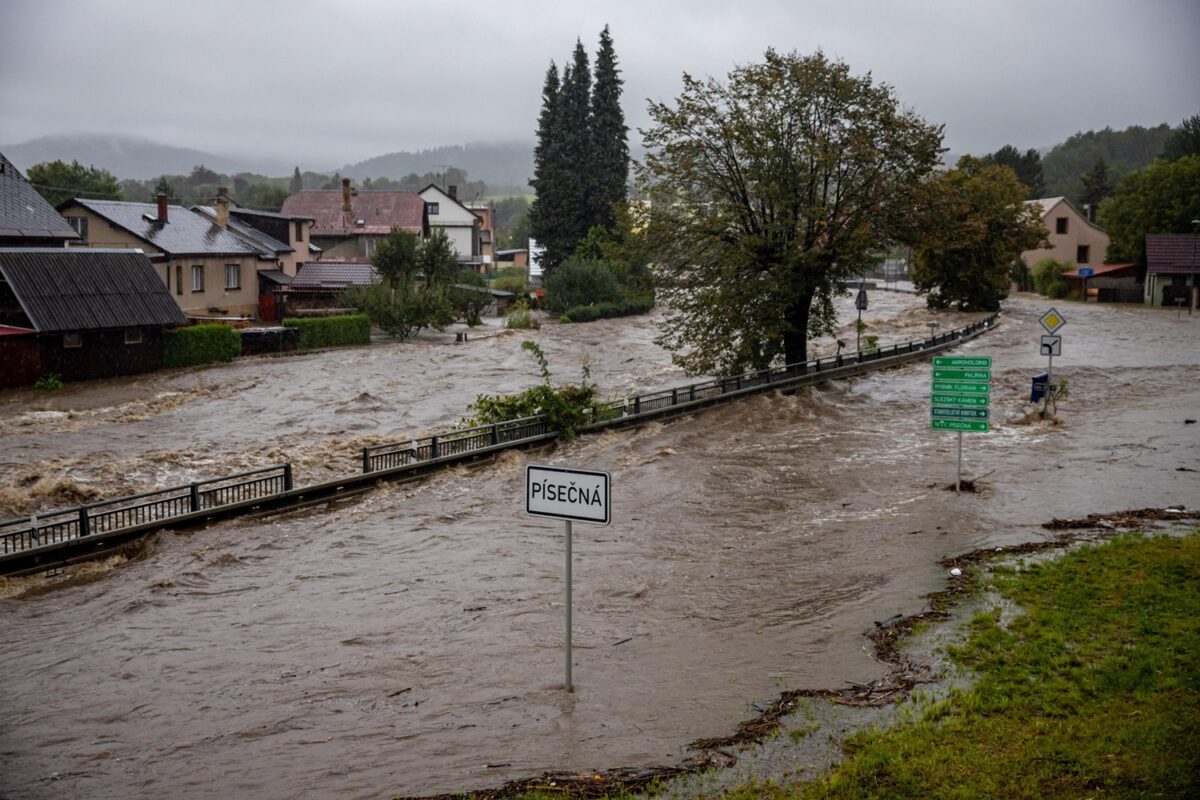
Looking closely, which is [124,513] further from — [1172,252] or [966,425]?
[1172,252]

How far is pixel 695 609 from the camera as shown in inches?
587

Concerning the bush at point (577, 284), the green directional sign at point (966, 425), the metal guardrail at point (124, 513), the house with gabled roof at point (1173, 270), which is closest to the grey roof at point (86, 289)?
the metal guardrail at point (124, 513)

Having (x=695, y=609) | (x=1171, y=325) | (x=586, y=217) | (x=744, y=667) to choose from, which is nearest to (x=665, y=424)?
(x=695, y=609)

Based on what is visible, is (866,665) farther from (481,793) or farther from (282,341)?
(282,341)

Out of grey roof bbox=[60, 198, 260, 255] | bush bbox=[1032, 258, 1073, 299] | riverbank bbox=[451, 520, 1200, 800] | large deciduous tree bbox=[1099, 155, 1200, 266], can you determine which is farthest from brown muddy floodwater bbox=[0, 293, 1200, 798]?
bush bbox=[1032, 258, 1073, 299]

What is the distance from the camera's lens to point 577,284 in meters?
70.3

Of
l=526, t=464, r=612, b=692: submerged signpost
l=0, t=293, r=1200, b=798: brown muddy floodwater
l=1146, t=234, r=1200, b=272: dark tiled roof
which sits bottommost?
l=0, t=293, r=1200, b=798: brown muddy floodwater

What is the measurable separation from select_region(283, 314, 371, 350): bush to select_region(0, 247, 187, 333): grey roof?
7472 mm

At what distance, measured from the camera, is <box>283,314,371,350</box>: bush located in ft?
167

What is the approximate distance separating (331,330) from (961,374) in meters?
37.7

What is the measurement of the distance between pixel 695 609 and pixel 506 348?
38.8m

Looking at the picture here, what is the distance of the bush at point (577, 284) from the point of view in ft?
230

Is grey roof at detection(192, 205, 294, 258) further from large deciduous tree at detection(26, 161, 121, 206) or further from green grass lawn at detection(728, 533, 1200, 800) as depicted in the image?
green grass lawn at detection(728, 533, 1200, 800)

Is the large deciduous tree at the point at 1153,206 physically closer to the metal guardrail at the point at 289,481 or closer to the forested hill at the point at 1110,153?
the metal guardrail at the point at 289,481
